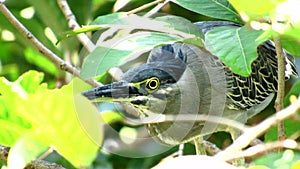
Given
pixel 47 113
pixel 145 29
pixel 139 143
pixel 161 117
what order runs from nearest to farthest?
pixel 47 113 < pixel 145 29 < pixel 161 117 < pixel 139 143

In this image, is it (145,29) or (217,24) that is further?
(217,24)

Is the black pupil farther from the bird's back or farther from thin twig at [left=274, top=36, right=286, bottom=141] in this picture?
thin twig at [left=274, top=36, right=286, bottom=141]

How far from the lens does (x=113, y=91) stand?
156 cm

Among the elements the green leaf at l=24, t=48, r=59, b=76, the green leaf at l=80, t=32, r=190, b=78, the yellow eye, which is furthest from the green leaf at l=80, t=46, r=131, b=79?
the green leaf at l=24, t=48, r=59, b=76

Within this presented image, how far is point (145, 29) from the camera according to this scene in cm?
143

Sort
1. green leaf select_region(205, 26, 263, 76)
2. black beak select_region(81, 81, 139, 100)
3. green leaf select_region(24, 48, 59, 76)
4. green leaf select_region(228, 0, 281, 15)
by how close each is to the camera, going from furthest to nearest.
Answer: green leaf select_region(24, 48, 59, 76) → black beak select_region(81, 81, 139, 100) → green leaf select_region(205, 26, 263, 76) → green leaf select_region(228, 0, 281, 15)

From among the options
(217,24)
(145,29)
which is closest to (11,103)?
(145,29)

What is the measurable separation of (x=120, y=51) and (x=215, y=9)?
0.38m

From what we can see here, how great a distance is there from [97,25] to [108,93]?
256mm

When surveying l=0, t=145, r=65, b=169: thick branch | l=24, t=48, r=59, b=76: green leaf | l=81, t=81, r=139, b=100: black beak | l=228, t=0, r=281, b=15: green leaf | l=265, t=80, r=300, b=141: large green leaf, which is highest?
l=228, t=0, r=281, b=15: green leaf

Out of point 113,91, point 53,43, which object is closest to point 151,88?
point 113,91

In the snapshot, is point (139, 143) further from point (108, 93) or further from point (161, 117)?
point (108, 93)

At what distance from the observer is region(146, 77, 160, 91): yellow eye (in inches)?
69.4

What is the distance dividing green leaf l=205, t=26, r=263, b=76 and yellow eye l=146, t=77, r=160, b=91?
505mm
